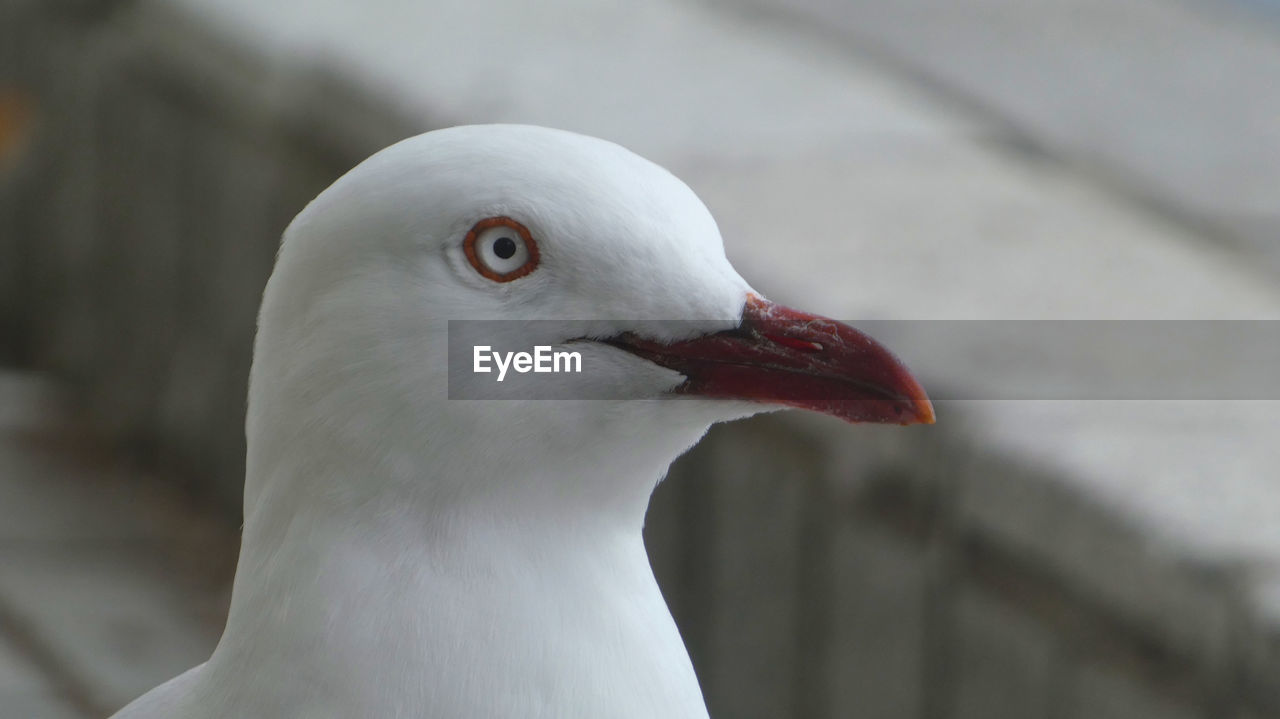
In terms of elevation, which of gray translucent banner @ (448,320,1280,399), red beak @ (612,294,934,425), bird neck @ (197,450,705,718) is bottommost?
bird neck @ (197,450,705,718)

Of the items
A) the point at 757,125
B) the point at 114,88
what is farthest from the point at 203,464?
the point at 757,125

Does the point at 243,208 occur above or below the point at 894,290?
above

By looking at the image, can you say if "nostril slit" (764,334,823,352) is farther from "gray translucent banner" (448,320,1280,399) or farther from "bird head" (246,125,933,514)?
"gray translucent banner" (448,320,1280,399)

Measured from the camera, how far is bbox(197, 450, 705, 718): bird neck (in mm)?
1665

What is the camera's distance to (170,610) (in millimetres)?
3916

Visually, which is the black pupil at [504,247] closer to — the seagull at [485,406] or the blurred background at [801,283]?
the seagull at [485,406]

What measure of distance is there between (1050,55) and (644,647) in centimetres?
399

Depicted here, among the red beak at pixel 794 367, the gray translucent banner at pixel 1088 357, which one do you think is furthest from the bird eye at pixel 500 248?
the gray translucent banner at pixel 1088 357

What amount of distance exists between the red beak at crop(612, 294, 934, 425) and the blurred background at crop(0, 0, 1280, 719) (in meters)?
1.04

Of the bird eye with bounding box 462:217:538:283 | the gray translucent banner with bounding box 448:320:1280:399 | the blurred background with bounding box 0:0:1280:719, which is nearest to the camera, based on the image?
the bird eye with bounding box 462:217:538:283

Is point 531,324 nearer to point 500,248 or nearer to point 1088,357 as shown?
point 500,248

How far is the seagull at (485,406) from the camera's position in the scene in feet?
5.34

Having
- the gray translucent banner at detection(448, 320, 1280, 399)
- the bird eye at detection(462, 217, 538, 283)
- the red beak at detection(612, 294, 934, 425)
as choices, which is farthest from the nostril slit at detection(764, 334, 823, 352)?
the gray translucent banner at detection(448, 320, 1280, 399)

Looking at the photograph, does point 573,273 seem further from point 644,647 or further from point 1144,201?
point 1144,201
